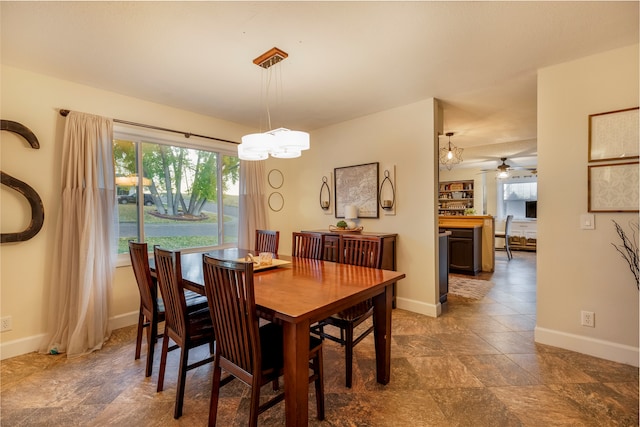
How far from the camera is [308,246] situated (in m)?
2.79

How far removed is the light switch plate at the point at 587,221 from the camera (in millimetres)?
2281

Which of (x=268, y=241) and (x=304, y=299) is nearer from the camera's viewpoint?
(x=304, y=299)

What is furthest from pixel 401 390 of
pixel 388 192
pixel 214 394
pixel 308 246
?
pixel 388 192

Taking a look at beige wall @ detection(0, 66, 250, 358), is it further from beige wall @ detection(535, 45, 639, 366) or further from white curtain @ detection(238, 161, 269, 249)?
beige wall @ detection(535, 45, 639, 366)

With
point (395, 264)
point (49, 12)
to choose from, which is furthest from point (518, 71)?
point (49, 12)

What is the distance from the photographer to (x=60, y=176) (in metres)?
2.57

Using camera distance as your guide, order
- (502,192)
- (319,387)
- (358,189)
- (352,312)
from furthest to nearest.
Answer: (502,192) → (358,189) → (352,312) → (319,387)

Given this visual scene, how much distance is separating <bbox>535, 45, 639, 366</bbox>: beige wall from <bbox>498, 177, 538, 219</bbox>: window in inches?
270

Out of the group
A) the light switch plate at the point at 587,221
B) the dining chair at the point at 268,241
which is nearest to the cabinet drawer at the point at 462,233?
the light switch plate at the point at 587,221

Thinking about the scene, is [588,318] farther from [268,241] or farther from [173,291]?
[173,291]

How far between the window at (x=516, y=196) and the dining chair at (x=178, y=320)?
9.00m

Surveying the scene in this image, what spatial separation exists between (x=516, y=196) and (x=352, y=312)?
8.88m

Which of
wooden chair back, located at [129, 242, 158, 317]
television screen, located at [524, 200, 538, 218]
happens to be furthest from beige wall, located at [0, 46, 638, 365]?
television screen, located at [524, 200, 538, 218]

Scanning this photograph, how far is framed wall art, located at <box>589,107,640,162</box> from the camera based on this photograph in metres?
2.14
